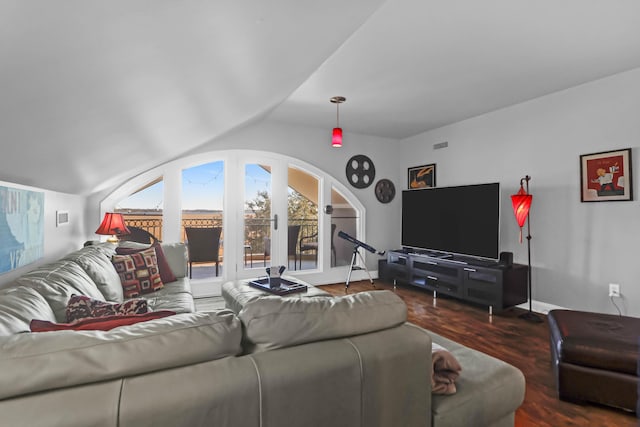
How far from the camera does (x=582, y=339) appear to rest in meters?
2.01

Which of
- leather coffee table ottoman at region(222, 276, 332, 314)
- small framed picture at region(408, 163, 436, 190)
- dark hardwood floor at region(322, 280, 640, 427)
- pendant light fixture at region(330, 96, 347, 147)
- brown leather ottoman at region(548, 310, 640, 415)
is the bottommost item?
dark hardwood floor at region(322, 280, 640, 427)

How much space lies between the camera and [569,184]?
3613 mm

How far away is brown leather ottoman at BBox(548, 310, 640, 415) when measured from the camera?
1896 millimetres

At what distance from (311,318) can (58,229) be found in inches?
113

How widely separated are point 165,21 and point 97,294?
177 cm

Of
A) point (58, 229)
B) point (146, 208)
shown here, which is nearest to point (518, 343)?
point (58, 229)

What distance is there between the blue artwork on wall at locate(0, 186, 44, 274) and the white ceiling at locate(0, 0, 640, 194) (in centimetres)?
12

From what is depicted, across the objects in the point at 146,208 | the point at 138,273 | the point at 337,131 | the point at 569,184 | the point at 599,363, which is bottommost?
the point at 599,363

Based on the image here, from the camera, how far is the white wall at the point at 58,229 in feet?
6.94

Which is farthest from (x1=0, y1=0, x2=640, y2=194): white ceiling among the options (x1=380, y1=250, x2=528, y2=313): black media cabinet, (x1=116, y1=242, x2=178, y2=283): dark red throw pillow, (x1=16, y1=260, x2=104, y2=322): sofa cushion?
(x1=380, y1=250, x2=528, y2=313): black media cabinet

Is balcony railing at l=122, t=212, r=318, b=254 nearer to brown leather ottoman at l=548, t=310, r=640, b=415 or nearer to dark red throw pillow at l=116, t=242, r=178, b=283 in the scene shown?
dark red throw pillow at l=116, t=242, r=178, b=283

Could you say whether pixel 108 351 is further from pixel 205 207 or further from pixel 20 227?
pixel 205 207

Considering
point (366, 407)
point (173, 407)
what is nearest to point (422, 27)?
point (366, 407)

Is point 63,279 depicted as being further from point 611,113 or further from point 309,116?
point 611,113
